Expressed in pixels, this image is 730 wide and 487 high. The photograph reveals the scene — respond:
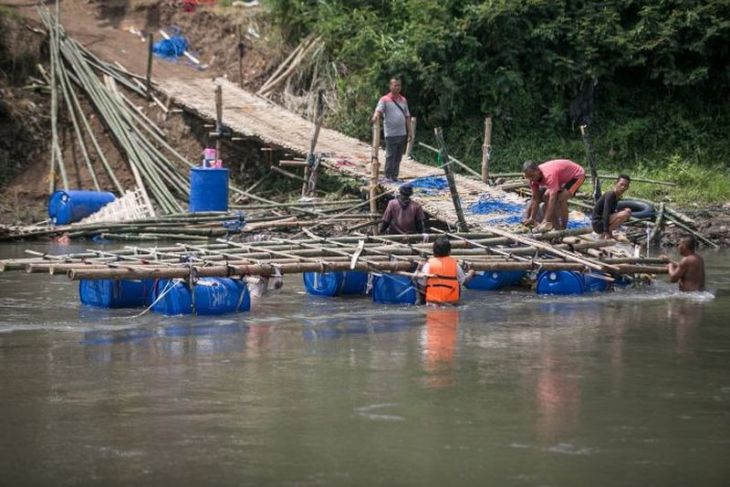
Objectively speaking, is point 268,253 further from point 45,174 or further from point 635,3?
point 635,3

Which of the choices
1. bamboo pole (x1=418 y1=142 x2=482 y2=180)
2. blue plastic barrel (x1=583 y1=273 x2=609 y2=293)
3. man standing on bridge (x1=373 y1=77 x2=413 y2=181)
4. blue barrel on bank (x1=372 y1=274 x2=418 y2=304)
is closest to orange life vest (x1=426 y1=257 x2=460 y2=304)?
blue barrel on bank (x1=372 y1=274 x2=418 y2=304)

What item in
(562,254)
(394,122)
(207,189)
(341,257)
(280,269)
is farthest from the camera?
(207,189)

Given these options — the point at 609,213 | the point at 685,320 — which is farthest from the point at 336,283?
the point at 685,320

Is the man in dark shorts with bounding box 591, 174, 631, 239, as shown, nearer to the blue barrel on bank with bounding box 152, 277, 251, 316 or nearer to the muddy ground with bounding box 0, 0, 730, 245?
the muddy ground with bounding box 0, 0, 730, 245

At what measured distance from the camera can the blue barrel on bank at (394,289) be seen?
14.1 m

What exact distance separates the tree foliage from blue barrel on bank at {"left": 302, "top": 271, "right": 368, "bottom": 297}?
9780mm

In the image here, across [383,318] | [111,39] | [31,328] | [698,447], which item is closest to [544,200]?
[383,318]

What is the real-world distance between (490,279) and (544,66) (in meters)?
10.5

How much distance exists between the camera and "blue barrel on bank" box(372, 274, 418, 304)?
14.1 m

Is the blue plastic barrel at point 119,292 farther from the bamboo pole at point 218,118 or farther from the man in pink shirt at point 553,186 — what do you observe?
the bamboo pole at point 218,118

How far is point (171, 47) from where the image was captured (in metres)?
27.3

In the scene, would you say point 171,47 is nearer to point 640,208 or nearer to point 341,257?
point 640,208

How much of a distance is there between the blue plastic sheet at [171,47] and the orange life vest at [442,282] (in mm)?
14728

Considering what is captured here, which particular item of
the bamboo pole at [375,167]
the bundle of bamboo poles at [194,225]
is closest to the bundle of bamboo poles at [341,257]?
the bamboo pole at [375,167]
